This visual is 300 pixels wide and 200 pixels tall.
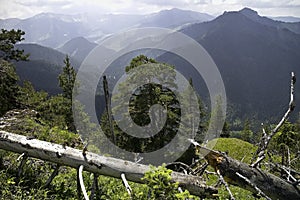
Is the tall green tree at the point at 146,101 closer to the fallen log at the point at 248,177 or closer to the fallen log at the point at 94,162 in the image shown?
the fallen log at the point at 94,162

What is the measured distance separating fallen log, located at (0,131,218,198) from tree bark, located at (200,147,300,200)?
0.45 meters

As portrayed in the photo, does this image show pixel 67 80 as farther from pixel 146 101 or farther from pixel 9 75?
pixel 146 101

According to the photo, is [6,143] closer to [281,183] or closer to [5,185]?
[5,185]

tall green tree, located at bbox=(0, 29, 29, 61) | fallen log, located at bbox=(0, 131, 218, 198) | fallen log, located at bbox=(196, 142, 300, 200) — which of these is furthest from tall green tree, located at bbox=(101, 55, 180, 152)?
fallen log, located at bbox=(196, 142, 300, 200)

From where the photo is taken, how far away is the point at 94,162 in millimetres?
6043

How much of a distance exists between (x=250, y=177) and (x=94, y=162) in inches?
110

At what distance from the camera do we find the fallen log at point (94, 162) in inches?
221

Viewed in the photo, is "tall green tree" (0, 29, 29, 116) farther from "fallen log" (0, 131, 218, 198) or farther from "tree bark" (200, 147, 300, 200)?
"tree bark" (200, 147, 300, 200)

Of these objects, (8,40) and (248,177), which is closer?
(248,177)

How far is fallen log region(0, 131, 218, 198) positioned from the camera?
5.62 m

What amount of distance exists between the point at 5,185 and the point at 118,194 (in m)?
2.16

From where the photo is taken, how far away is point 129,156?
24.9 m

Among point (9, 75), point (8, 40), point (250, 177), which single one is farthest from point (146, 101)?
point (250, 177)

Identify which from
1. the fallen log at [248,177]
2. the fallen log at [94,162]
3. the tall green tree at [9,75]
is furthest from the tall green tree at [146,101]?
the fallen log at [248,177]
